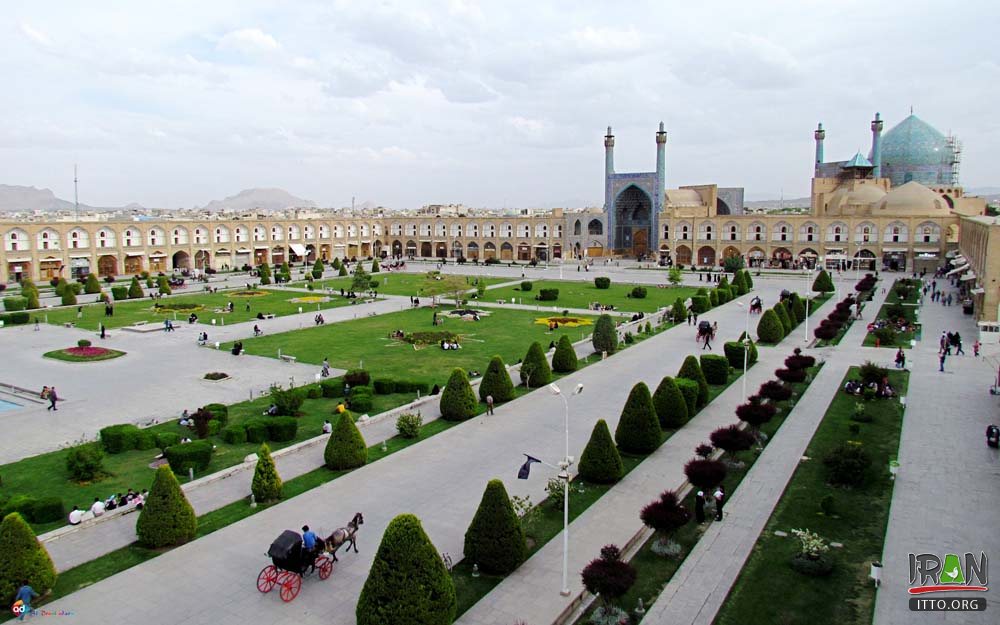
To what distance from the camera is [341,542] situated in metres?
11.8

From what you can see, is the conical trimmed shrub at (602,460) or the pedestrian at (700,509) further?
the conical trimmed shrub at (602,460)

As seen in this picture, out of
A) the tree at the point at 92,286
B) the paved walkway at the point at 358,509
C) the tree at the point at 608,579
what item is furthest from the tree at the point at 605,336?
the tree at the point at 92,286

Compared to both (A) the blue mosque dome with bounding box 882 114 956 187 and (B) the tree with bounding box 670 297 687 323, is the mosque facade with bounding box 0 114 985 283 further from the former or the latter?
(B) the tree with bounding box 670 297 687 323

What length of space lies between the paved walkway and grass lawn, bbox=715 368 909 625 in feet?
8.46

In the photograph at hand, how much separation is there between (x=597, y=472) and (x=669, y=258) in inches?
2437

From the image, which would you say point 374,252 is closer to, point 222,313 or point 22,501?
point 222,313

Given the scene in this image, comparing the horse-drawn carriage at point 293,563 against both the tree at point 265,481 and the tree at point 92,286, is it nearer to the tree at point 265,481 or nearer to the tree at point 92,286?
the tree at point 265,481

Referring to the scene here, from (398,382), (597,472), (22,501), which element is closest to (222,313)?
(398,382)

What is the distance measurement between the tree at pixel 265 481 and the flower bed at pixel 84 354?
17765 mm

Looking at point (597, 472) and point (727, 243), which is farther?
point (727, 243)

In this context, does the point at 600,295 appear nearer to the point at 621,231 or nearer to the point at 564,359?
the point at 564,359

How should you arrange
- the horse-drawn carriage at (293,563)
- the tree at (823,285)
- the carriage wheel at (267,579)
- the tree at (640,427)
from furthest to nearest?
the tree at (823,285)
the tree at (640,427)
the carriage wheel at (267,579)
the horse-drawn carriage at (293,563)

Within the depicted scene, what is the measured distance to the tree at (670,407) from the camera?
19.0m

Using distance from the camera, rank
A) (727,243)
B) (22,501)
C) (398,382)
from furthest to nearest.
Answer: (727,243), (398,382), (22,501)
